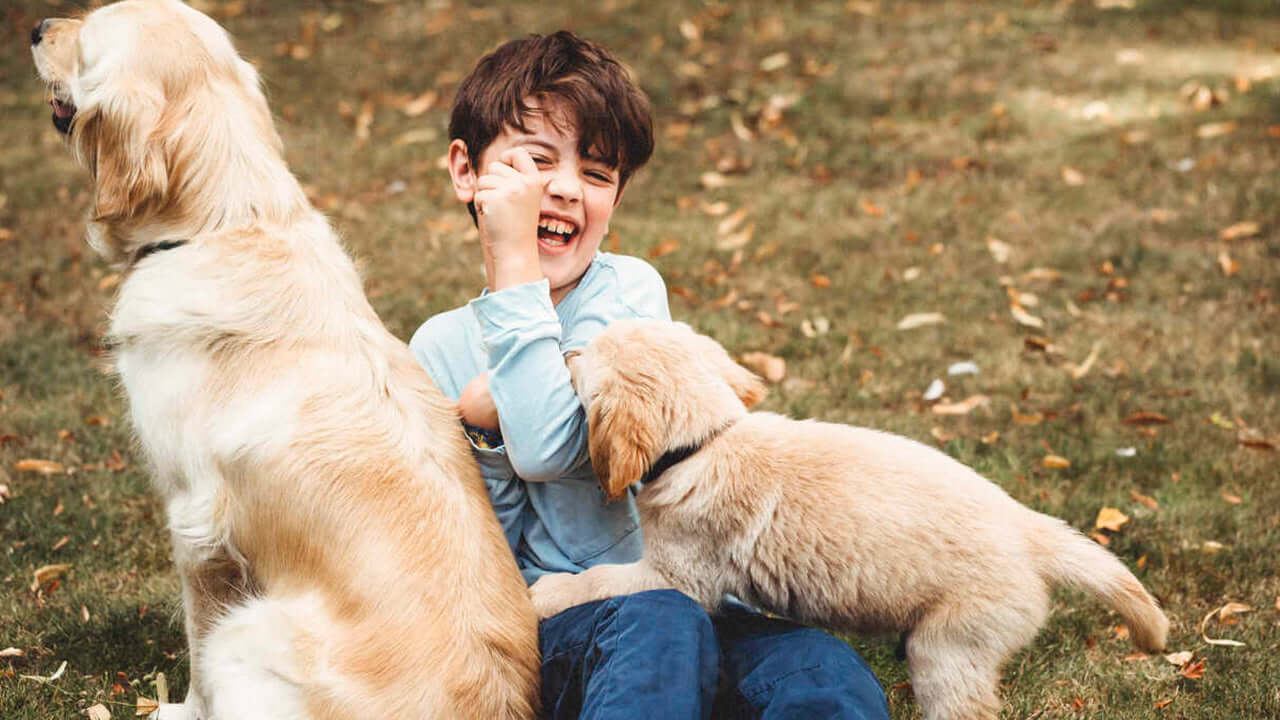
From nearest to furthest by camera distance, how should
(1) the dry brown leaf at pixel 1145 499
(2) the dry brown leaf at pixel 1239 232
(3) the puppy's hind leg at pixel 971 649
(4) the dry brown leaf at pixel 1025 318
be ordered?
(3) the puppy's hind leg at pixel 971 649 < (1) the dry brown leaf at pixel 1145 499 < (4) the dry brown leaf at pixel 1025 318 < (2) the dry brown leaf at pixel 1239 232

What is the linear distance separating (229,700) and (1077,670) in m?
2.35

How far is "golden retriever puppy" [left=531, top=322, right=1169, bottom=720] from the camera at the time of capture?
2.36 m

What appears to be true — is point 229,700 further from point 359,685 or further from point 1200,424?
point 1200,424

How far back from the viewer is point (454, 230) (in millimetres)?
6906

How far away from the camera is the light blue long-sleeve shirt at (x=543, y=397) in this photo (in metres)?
2.41

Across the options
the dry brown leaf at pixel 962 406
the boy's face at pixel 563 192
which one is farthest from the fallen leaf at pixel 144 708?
the dry brown leaf at pixel 962 406

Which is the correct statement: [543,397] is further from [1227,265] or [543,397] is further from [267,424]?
[1227,265]

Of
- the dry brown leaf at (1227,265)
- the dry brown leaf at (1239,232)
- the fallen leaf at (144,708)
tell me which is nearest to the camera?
the fallen leaf at (144,708)

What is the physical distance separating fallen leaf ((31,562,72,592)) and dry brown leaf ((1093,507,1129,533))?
358cm

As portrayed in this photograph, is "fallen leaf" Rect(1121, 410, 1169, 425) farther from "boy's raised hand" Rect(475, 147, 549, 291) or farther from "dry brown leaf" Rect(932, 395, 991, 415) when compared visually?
"boy's raised hand" Rect(475, 147, 549, 291)

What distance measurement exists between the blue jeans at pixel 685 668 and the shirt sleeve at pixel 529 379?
372 mm

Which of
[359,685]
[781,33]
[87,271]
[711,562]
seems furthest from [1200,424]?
[781,33]

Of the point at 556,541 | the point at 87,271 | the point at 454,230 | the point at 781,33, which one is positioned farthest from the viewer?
the point at 781,33

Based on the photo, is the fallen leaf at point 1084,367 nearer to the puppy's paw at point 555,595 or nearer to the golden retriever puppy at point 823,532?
the golden retriever puppy at point 823,532
